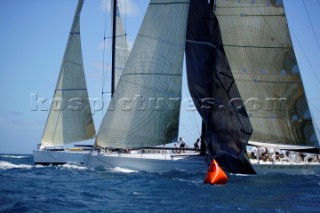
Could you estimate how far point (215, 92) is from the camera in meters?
23.5

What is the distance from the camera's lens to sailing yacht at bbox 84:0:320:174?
23.4 metres

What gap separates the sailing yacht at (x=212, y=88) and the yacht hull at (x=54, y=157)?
612 centimetres

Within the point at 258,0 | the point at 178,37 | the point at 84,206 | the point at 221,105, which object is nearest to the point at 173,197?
the point at 84,206

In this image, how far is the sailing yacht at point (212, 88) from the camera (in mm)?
23375

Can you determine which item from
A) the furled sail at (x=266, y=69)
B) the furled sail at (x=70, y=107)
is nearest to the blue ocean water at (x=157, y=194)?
the furled sail at (x=266, y=69)

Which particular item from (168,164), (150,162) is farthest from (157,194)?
(150,162)

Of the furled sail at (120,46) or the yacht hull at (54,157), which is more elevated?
the furled sail at (120,46)

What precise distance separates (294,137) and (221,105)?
5.80 m

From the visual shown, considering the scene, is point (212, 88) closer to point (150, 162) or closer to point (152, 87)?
point (152, 87)

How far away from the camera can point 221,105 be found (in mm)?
23281

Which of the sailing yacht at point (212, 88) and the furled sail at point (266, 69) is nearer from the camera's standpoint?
the sailing yacht at point (212, 88)

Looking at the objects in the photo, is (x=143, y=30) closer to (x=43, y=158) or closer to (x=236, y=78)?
(x=236, y=78)

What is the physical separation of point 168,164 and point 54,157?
12.3 m

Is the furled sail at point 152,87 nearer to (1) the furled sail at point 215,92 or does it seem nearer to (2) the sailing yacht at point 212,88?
(2) the sailing yacht at point 212,88
